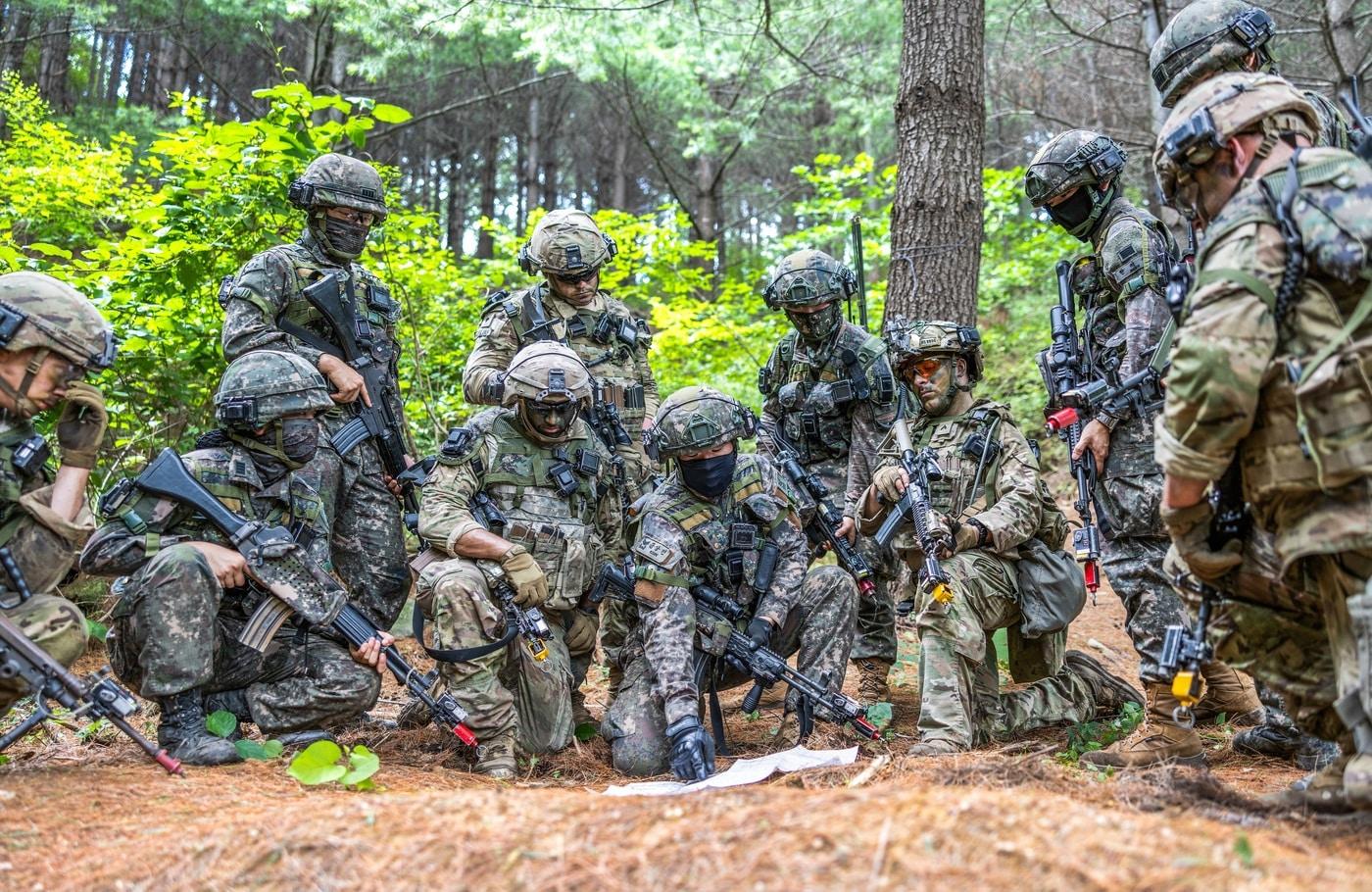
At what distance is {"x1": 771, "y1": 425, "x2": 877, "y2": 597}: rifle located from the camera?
6.46 m

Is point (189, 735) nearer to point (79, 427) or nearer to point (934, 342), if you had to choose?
point (79, 427)

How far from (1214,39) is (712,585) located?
379 centimetres

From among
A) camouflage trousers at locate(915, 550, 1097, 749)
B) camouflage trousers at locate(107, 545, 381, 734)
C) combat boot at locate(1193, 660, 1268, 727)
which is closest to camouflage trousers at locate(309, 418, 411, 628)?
camouflage trousers at locate(107, 545, 381, 734)

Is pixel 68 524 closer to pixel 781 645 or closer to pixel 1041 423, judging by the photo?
pixel 781 645

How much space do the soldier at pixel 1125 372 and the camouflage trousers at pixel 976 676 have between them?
0.50 m

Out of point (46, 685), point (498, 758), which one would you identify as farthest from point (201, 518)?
point (498, 758)

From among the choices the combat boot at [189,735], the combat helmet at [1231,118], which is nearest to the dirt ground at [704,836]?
the combat boot at [189,735]

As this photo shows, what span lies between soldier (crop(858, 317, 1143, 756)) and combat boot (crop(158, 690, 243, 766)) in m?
3.23

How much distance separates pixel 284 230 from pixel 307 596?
358 centimetres

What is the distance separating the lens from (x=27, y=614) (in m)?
4.44

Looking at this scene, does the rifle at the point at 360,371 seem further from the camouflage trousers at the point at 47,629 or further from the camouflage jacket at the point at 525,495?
the camouflage trousers at the point at 47,629

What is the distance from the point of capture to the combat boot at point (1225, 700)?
569cm

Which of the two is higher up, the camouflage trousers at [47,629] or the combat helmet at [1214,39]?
the combat helmet at [1214,39]

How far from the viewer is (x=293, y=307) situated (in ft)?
21.0
